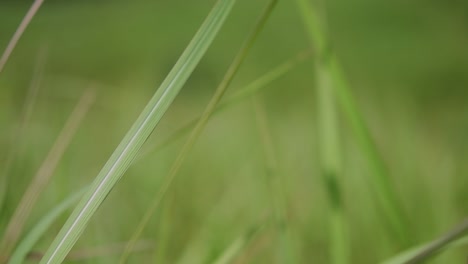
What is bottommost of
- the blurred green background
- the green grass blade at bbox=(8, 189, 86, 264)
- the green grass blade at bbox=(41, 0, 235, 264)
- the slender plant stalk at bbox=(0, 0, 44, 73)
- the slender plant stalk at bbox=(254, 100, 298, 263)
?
the blurred green background

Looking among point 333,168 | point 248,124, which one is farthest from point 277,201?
point 248,124

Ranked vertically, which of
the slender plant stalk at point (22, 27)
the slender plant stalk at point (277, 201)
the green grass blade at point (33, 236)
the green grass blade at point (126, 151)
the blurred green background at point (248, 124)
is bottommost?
the blurred green background at point (248, 124)

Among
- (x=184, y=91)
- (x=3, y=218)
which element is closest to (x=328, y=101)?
(x=3, y=218)

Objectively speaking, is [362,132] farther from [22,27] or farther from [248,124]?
[248,124]

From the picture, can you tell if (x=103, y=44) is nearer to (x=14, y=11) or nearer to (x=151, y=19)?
(x=151, y=19)

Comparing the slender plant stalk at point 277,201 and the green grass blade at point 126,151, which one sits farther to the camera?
the slender plant stalk at point 277,201
